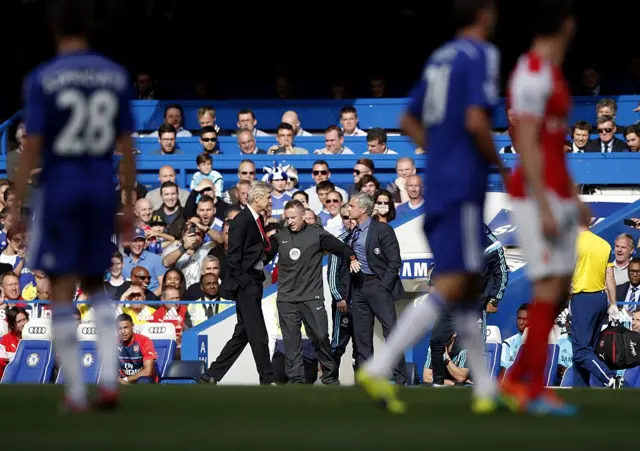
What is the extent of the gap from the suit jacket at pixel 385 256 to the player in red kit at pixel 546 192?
777cm

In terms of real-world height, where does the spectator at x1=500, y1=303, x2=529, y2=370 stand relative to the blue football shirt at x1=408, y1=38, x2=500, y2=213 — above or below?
below

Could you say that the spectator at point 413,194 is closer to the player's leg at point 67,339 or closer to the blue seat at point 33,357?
the blue seat at point 33,357

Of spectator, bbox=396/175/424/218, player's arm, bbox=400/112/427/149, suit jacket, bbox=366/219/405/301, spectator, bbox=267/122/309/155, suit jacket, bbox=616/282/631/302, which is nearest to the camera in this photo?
player's arm, bbox=400/112/427/149

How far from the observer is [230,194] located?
17.4 metres

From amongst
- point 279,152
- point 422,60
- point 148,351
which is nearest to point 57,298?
point 148,351

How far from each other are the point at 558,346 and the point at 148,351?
4347mm

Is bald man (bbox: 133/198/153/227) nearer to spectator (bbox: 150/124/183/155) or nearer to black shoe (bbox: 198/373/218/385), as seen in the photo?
spectator (bbox: 150/124/183/155)

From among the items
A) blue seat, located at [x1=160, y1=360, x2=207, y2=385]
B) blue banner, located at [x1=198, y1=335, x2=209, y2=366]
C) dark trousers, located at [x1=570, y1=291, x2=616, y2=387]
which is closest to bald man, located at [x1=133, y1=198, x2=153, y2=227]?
blue banner, located at [x1=198, y1=335, x2=209, y2=366]

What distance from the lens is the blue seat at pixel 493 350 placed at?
13.8 metres

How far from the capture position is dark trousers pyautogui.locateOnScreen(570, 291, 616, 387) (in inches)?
529

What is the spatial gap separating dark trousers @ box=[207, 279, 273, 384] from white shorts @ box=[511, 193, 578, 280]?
7.48 m

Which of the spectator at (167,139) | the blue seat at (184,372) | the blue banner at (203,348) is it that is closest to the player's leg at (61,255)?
the blue seat at (184,372)

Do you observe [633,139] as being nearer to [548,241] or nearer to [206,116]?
[206,116]

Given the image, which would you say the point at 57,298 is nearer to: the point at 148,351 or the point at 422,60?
the point at 148,351
